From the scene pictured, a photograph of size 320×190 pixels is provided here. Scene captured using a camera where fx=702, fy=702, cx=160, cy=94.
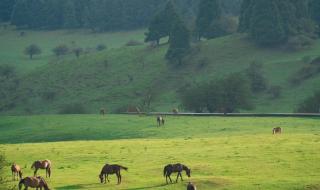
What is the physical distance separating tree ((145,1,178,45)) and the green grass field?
207 feet

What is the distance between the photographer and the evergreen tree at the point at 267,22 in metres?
126

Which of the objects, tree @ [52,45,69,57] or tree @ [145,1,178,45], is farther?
tree @ [52,45,69,57]

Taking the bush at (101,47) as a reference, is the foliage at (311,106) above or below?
below

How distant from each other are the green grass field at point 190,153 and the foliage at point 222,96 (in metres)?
17.8

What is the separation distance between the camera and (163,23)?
14488 centimetres

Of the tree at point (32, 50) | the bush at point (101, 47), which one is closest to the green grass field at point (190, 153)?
the tree at point (32, 50)

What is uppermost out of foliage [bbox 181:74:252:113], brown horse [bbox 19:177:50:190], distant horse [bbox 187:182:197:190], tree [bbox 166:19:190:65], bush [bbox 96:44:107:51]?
bush [bbox 96:44:107:51]

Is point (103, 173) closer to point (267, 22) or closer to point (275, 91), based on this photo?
point (275, 91)

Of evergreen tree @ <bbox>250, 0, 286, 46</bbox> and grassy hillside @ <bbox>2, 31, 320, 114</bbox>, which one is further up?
evergreen tree @ <bbox>250, 0, 286, 46</bbox>

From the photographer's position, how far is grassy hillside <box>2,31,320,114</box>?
4673 inches

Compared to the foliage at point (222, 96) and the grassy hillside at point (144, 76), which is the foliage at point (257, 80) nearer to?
the grassy hillside at point (144, 76)

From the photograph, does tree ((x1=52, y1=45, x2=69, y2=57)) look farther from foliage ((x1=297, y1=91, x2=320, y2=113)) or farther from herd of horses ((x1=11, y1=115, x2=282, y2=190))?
herd of horses ((x1=11, y1=115, x2=282, y2=190))

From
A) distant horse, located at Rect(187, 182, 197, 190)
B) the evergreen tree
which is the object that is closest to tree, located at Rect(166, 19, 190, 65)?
the evergreen tree

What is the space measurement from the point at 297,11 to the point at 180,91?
93.2 feet
